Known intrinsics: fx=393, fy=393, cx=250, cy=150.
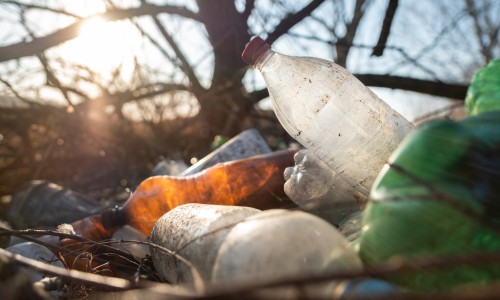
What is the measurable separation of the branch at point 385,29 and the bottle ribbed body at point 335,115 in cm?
74

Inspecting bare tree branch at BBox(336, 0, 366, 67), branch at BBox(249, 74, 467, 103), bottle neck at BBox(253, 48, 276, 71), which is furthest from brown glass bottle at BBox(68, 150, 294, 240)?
bare tree branch at BBox(336, 0, 366, 67)

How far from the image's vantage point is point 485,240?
23.2 inches

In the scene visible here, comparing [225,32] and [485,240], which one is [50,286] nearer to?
[485,240]

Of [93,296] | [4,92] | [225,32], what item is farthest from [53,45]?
[93,296]

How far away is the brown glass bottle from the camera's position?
1684mm

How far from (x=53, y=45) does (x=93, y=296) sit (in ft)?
7.36

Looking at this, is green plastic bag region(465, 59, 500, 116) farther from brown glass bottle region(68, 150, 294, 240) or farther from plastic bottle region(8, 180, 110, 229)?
plastic bottle region(8, 180, 110, 229)

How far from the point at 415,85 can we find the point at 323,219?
7.90 feet

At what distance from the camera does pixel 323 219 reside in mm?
835

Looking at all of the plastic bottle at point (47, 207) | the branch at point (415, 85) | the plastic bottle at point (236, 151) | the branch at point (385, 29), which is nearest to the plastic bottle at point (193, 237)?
the plastic bottle at point (236, 151)

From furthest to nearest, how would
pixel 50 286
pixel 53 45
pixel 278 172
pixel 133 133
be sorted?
pixel 133 133
pixel 53 45
pixel 278 172
pixel 50 286

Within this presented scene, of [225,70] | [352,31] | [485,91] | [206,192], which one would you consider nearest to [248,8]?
[225,70]

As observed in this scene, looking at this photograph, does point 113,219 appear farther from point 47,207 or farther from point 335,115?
point 335,115

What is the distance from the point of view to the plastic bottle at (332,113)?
1357 mm
